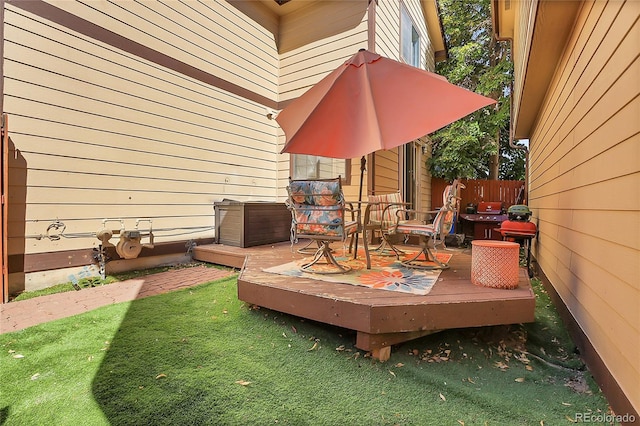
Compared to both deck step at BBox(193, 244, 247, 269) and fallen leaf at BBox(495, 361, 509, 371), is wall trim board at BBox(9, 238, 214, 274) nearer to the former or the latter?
deck step at BBox(193, 244, 247, 269)

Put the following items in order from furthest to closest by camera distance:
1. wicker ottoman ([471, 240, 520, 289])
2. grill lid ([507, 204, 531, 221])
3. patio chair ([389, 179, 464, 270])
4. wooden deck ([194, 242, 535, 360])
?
1. grill lid ([507, 204, 531, 221])
2. patio chair ([389, 179, 464, 270])
3. wicker ottoman ([471, 240, 520, 289])
4. wooden deck ([194, 242, 535, 360])

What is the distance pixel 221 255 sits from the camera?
15.7 ft

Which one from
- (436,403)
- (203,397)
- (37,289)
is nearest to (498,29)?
(436,403)

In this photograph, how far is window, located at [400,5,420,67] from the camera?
7.10 m

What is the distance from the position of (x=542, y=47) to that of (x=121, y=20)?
5229 mm

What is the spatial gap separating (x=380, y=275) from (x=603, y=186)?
5.70 feet

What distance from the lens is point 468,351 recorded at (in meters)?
2.27

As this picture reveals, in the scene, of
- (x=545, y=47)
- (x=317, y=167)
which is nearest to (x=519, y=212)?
(x=545, y=47)

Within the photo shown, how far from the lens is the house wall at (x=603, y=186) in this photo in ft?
4.71

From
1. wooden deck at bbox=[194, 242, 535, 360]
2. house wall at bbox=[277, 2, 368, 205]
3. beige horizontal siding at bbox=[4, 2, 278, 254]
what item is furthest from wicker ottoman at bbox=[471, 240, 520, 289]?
beige horizontal siding at bbox=[4, 2, 278, 254]

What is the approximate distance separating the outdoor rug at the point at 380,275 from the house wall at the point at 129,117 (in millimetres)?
2613

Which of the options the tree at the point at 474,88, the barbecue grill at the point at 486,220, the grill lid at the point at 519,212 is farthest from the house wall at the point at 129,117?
the tree at the point at 474,88

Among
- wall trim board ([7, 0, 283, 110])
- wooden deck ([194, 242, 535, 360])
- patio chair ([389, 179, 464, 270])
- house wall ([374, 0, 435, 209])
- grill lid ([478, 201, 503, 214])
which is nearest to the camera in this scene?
wooden deck ([194, 242, 535, 360])

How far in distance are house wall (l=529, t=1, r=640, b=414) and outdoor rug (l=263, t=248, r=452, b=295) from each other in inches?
40.6
